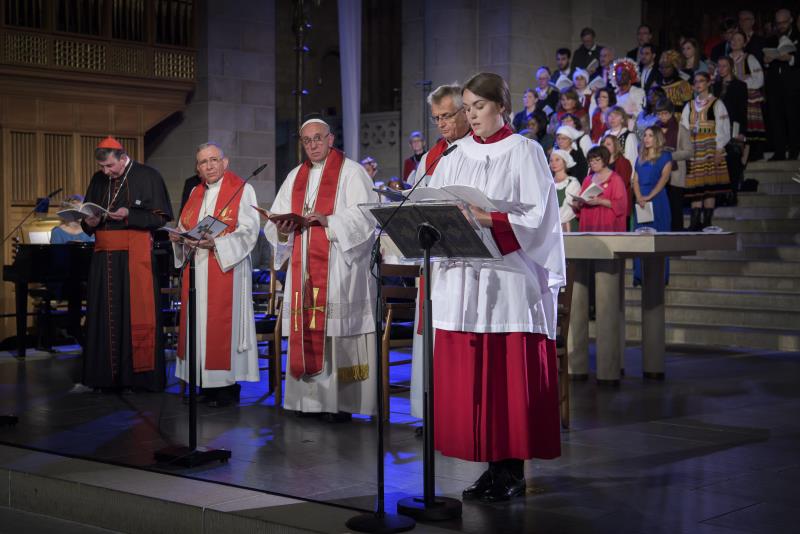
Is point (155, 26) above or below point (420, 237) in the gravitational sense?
above

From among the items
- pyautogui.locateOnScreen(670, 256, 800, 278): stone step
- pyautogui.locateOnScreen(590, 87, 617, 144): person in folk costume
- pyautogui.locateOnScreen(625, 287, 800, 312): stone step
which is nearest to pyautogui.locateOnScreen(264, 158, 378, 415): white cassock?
pyautogui.locateOnScreen(625, 287, 800, 312): stone step

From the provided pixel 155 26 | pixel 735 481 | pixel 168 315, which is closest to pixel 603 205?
pixel 168 315

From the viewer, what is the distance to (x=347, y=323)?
6785 millimetres

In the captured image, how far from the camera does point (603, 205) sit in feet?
30.7

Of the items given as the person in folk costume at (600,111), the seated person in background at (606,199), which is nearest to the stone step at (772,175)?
the person in folk costume at (600,111)

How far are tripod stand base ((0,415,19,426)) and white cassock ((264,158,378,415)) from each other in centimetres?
156

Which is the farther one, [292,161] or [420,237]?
[292,161]

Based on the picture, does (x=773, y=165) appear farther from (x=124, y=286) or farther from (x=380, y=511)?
(x=380, y=511)

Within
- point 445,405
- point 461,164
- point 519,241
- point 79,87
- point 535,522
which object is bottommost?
point 535,522

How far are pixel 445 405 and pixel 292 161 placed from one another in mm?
13077

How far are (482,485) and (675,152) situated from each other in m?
7.41

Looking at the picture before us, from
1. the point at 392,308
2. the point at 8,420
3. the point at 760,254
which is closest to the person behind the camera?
the point at 8,420

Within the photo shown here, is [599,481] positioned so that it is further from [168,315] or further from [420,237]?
[168,315]

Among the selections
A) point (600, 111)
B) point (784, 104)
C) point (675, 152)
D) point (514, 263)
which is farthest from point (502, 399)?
point (784, 104)
